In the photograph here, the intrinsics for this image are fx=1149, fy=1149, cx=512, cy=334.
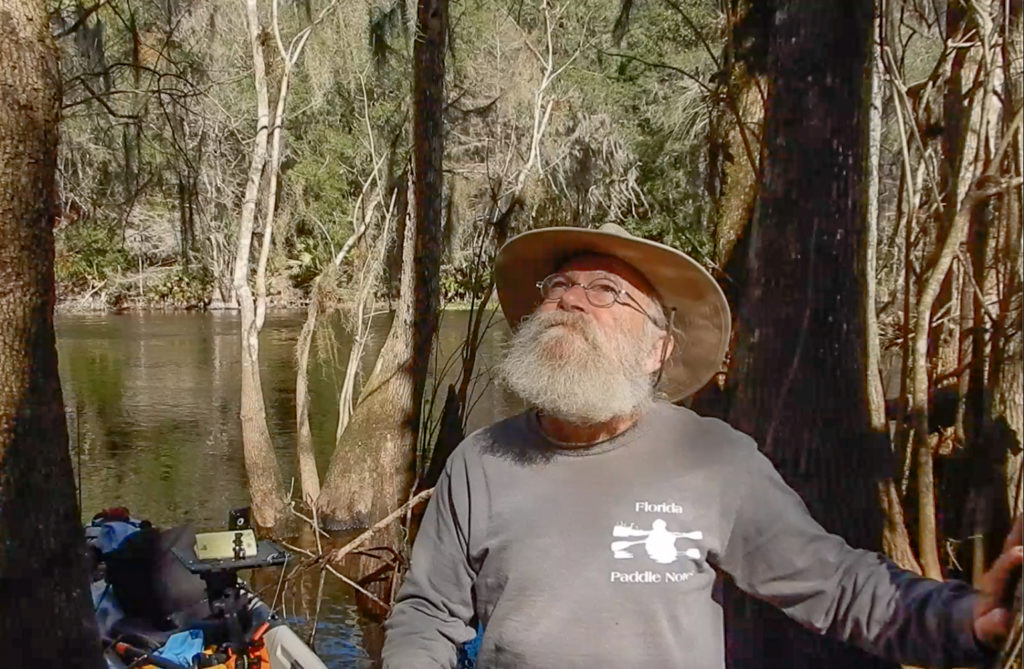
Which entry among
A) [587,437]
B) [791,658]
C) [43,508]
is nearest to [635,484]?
[587,437]

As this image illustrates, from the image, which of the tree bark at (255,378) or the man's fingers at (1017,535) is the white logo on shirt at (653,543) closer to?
the man's fingers at (1017,535)

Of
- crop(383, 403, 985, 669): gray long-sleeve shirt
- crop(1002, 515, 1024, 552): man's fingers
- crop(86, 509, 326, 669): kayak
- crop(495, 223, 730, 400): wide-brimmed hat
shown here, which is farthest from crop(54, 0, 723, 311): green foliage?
crop(1002, 515, 1024, 552): man's fingers

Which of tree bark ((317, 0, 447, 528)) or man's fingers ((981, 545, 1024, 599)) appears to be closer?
man's fingers ((981, 545, 1024, 599))

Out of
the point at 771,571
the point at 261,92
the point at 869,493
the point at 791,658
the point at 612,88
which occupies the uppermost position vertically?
the point at 612,88

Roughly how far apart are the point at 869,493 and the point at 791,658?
570mm

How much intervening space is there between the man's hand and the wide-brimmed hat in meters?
0.70

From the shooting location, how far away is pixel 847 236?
144 inches

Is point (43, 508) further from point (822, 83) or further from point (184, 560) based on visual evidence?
point (822, 83)

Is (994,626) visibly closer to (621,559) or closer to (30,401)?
(621,559)

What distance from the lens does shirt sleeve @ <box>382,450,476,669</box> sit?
6.10ft

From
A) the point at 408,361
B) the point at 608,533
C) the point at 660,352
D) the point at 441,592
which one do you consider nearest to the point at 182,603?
the point at 441,592

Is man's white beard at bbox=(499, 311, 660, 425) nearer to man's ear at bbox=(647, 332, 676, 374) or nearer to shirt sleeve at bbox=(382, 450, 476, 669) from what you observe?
man's ear at bbox=(647, 332, 676, 374)

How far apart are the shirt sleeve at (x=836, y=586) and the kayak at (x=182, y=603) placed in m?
2.20

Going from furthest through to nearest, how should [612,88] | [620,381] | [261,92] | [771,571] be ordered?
[612,88] < [261,92] < [620,381] < [771,571]
